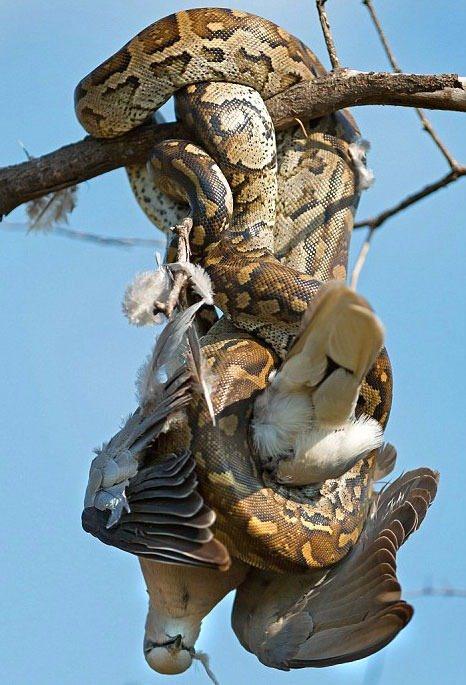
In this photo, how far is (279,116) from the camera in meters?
6.03

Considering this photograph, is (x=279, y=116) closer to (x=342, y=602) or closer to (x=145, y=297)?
(x=145, y=297)

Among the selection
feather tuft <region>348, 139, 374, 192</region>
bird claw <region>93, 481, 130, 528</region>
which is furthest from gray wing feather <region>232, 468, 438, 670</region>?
feather tuft <region>348, 139, 374, 192</region>

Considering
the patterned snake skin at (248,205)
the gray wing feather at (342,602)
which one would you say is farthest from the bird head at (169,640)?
the patterned snake skin at (248,205)

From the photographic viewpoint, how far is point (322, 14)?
5.99m

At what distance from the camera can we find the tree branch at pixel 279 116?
5.53 meters

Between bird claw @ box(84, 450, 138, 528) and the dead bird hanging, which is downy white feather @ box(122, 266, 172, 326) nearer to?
the dead bird hanging

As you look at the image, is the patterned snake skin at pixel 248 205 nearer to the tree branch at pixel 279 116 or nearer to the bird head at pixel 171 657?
the tree branch at pixel 279 116

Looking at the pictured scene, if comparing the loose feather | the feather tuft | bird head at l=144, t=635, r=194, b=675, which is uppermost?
the loose feather

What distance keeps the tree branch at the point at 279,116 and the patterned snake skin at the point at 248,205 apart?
0.12m

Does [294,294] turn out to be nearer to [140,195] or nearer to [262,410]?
[262,410]

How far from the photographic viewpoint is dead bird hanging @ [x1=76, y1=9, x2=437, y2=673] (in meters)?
4.63

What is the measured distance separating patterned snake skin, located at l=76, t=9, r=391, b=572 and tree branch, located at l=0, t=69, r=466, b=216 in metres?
0.12

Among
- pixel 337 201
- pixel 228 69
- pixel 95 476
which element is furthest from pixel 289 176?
pixel 95 476

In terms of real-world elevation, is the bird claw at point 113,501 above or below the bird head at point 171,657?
above
